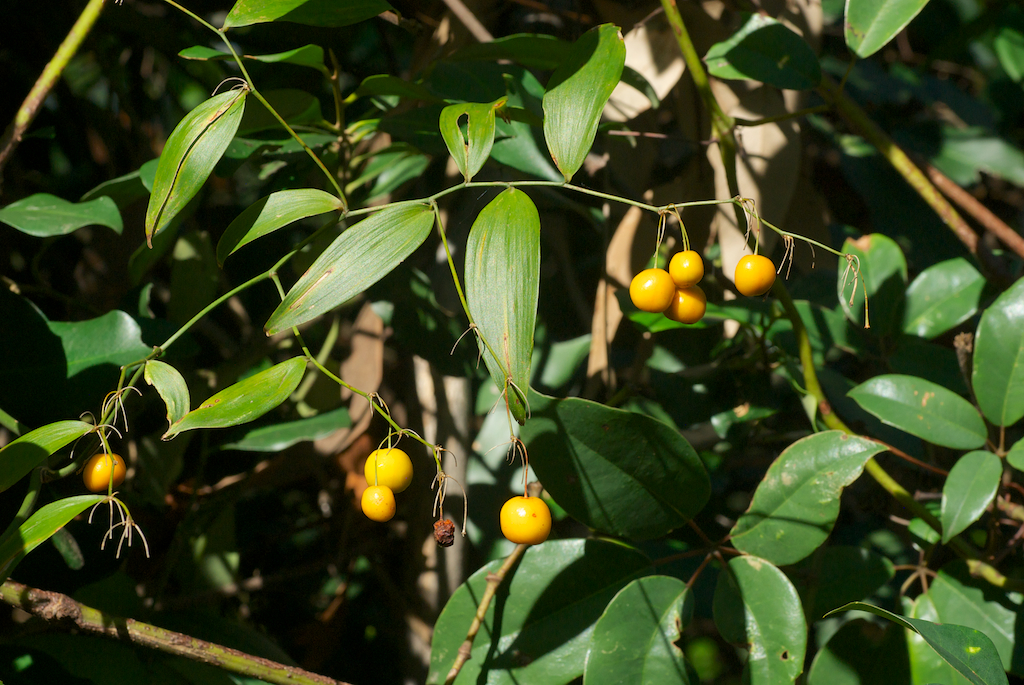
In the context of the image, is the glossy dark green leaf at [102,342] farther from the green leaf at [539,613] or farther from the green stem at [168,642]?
the green leaf at [539,613]

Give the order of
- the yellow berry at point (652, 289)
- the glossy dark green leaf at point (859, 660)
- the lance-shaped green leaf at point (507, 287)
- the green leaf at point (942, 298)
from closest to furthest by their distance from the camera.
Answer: the lance-shaped green leaf at point (507, 287) → the yellow berry at point (652, 289) → the glossy dark green leaf at point (859, 660) → the green leaf at point (942, 298)

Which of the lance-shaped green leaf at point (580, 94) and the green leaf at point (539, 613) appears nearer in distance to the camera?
the lance-shaped green leaf at point (580, 94)

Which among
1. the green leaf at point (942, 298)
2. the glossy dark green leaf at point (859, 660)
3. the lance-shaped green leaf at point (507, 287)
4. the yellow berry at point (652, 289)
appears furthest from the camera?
the green leaf at point (942, 298)

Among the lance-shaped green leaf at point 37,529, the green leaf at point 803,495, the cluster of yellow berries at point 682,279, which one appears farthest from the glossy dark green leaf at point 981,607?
the lance-shaped green leaf at point 37,529

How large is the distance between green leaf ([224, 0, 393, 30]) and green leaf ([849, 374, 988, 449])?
49cm

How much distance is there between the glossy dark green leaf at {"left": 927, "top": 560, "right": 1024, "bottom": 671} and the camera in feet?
1.87

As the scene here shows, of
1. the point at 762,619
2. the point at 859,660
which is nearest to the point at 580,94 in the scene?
the point at 762,619

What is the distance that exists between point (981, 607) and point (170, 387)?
25.1 inches

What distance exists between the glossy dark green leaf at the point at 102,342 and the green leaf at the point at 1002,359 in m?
0.68

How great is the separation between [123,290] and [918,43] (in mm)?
1400

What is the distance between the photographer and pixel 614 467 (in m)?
0.54

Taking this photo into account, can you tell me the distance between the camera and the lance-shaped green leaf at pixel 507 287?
0.38 m

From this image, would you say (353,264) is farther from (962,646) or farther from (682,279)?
(962,646)

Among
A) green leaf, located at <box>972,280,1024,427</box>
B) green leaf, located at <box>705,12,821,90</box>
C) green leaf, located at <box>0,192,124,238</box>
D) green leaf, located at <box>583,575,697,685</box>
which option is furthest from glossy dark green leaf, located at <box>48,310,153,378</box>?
green leaf, located at <box>972,280,1024,427</box>
